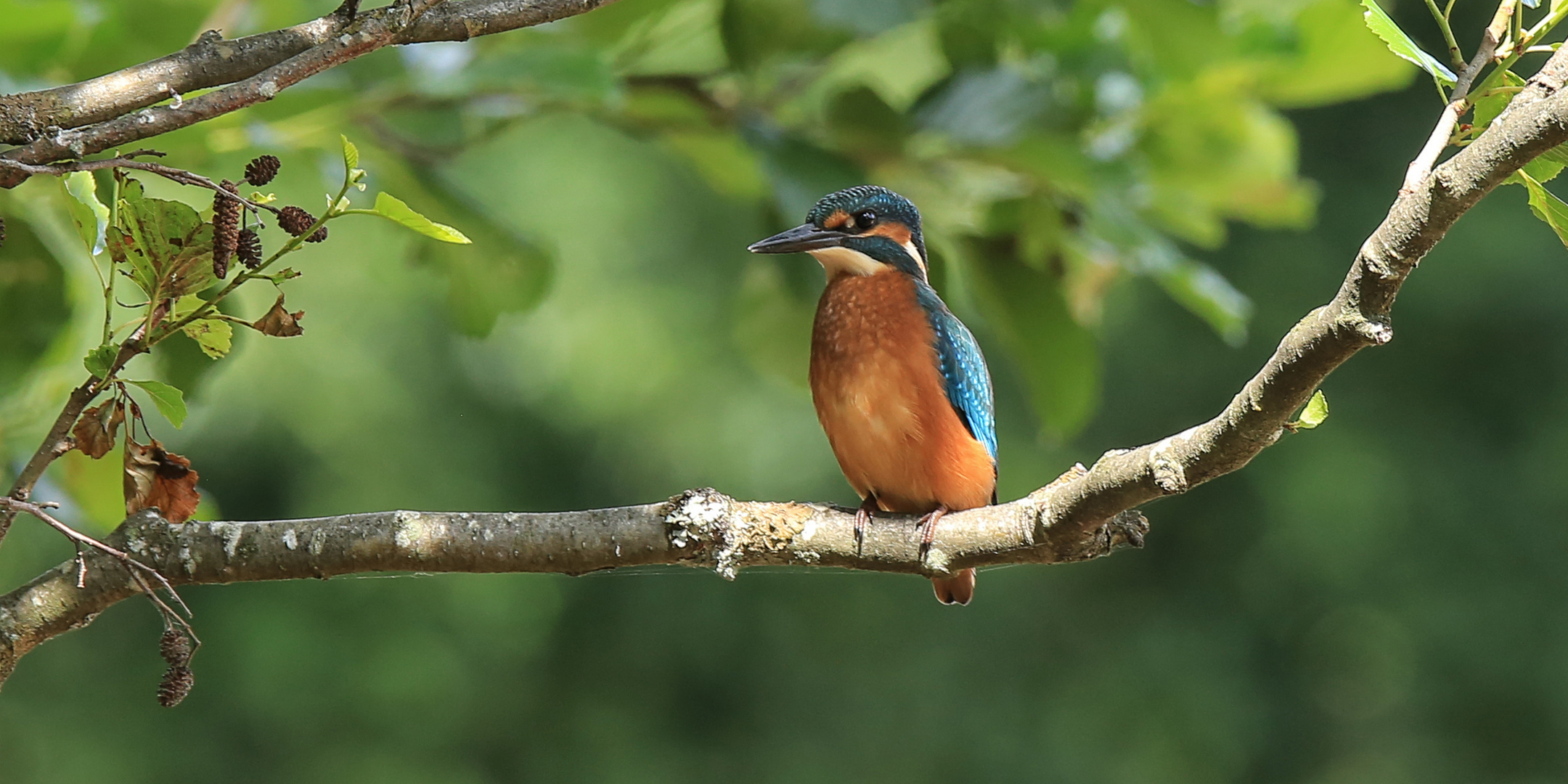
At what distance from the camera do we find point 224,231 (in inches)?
29.9

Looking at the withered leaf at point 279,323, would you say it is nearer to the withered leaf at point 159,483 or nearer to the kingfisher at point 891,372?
the withered leaf at point 159,483

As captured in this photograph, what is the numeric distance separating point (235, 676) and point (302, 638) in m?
0.36

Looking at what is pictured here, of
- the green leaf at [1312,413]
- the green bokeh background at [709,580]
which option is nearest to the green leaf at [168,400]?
the green leaf at [1312,413]

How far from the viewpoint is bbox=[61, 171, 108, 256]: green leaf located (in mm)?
771

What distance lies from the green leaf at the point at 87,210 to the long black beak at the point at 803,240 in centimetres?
69

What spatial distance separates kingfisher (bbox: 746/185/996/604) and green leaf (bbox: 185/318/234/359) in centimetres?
66

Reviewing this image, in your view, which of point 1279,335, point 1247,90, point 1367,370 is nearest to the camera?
point 1247,90

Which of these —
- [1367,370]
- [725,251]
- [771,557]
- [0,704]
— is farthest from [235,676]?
[771,557]

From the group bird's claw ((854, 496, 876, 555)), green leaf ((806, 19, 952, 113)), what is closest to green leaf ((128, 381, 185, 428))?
bird's claw ((854, 496, 876, 555))

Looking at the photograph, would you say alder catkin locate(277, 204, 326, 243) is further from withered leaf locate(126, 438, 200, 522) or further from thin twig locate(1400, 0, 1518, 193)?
thin twig locate(1400, 0, 1518, 193)

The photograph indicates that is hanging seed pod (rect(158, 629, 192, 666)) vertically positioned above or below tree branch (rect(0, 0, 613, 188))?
below

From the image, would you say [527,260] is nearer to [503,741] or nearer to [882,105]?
Result: [882,105]

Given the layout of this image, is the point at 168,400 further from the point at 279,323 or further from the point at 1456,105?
the point at 1456,105

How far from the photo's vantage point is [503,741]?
6.96 m
